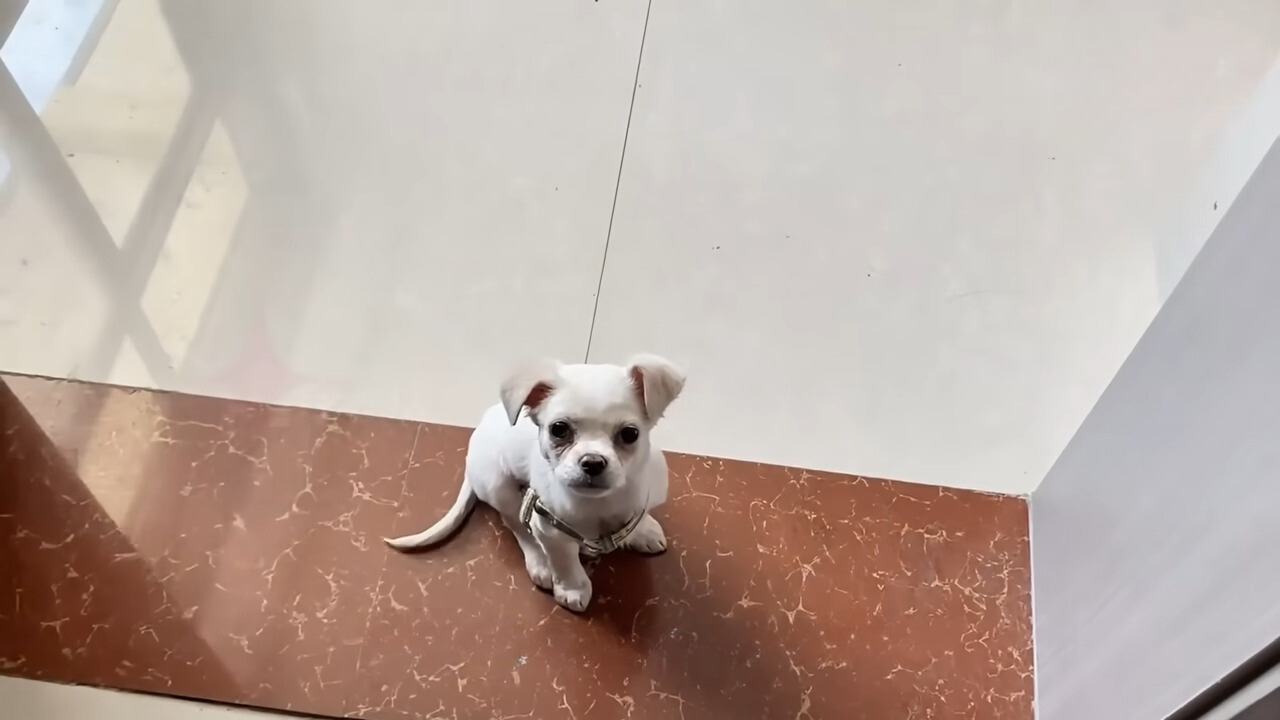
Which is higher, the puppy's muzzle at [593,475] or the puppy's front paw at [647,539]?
the puppy's muzzle at [593,475]

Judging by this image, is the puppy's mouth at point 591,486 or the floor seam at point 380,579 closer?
the puppy's mouth at point 591,486

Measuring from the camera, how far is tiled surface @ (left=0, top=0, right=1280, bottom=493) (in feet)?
5.51

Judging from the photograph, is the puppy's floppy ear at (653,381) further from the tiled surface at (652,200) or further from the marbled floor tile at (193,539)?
the marbled floor tile at (193,539)

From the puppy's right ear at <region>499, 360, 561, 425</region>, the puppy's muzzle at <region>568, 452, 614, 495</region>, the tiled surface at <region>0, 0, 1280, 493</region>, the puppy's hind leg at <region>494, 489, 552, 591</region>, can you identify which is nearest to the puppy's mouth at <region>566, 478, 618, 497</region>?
the puppy's muzzle at <region>568, 452, 614, 495</region>

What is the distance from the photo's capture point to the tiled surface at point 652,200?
5.51ft

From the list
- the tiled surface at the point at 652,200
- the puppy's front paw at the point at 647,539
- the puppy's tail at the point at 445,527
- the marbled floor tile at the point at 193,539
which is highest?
the tiled surface at the point at 652,200

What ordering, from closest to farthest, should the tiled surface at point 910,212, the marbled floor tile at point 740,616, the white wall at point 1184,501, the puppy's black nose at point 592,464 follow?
1. the white wall at point 1184,501
2. the puppy's black nose at point 592,464
3. the marbled floor tile at point 740,616
4. the tiled surface at point 910,212

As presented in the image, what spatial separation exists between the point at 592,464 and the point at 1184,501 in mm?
605

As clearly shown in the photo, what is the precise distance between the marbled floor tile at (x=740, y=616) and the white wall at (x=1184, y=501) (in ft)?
0.51

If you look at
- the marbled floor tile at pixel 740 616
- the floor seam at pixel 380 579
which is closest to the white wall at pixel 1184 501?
the marbled floor tile at pixel 740 616

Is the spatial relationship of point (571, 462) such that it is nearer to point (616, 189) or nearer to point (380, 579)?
point (380, 579)

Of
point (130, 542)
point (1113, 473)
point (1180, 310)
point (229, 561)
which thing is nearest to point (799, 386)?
point (1113, 473)

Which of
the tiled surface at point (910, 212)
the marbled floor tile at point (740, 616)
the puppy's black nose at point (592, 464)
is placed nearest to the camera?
the puppy's black nose at point (592, 464)

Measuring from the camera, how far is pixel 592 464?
3.50 feet
